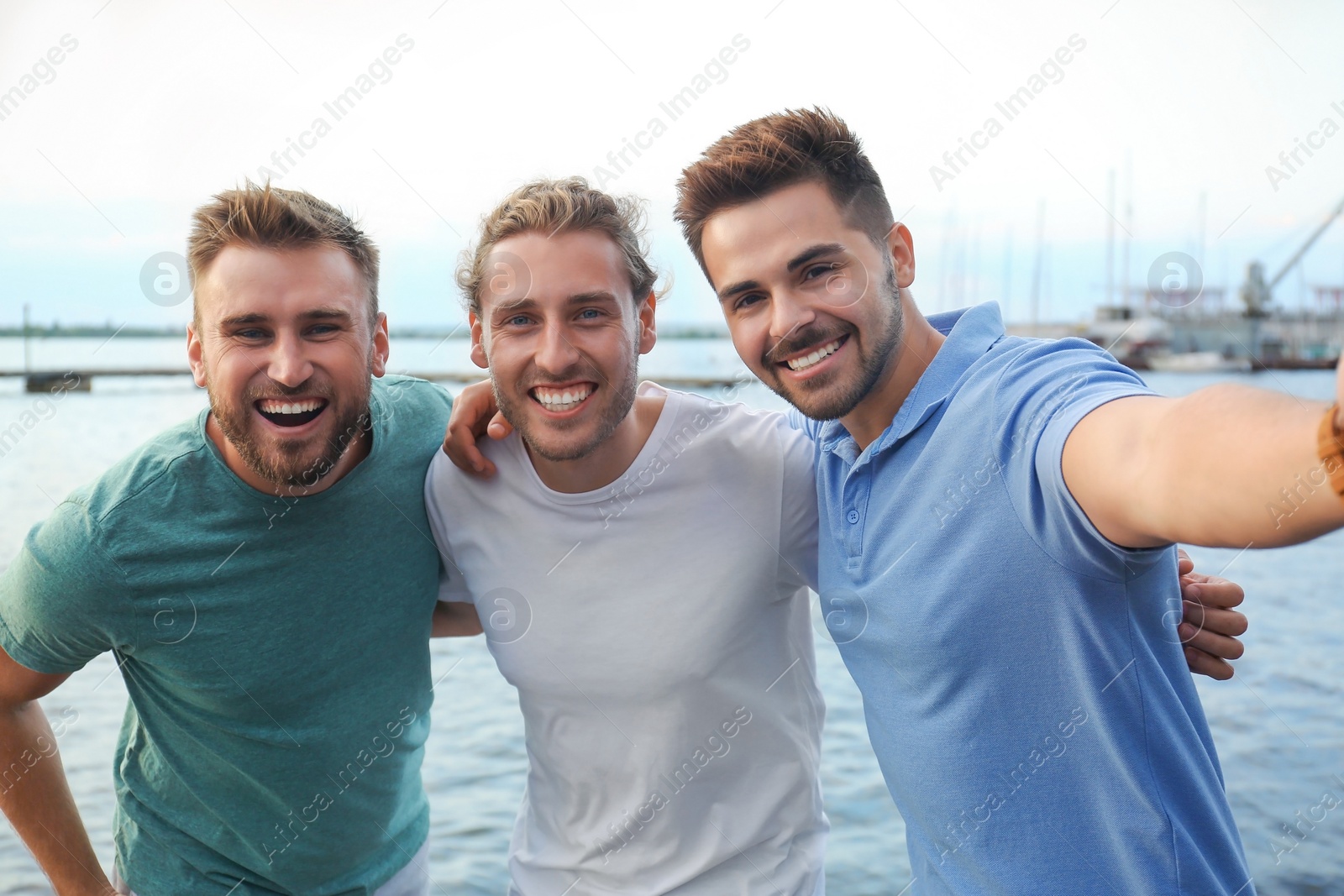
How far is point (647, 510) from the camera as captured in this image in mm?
2967

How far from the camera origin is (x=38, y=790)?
9.45 feet

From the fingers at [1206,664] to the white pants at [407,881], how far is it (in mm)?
2497

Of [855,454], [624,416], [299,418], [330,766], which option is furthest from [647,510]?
[330,766]

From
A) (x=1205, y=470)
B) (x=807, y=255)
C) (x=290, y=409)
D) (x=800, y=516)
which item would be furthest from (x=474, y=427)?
(x=1205, y=470)

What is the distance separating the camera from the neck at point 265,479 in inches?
111

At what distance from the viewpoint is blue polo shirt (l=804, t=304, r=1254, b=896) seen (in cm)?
204

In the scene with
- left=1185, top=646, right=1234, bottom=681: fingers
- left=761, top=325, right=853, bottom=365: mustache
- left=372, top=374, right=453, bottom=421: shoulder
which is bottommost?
left=1185, top=646, right=1234, bottom=681: fingers

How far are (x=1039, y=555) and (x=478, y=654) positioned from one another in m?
9.77

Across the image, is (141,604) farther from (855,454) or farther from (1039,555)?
(1039,555)

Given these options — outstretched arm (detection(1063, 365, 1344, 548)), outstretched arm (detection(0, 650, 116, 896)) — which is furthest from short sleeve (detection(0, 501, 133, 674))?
outstretched arm (detection(1063, 365, 1344, 548))

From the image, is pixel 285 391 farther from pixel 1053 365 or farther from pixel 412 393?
pixel 1053 365

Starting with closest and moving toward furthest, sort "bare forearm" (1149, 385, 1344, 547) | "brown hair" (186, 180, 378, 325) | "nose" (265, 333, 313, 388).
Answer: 1. "bare forearm" (1149, 385, 1344, 547)
2. "nose" (265, 333, 313, 388)
3. "brown hair" (186, 180, 378, 325)

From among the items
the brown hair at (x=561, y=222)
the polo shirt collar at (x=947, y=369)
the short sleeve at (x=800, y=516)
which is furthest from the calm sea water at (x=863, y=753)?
the polo shirt collar at (x=947, y=369)

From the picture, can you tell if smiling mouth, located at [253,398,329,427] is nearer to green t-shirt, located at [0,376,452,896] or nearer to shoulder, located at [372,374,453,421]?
green t-shirt, located at [0,376,452,896]
